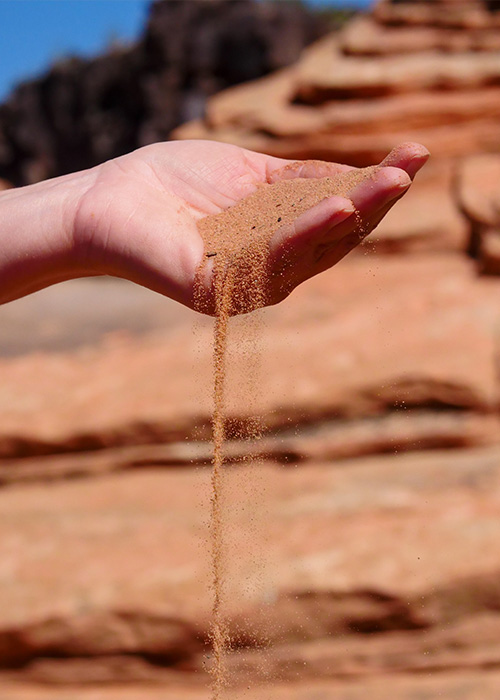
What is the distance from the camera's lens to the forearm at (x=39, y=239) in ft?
5.60

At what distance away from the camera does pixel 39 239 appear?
171cm

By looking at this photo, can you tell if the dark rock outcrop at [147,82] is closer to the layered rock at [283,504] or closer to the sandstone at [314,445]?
the layered rock at [283,504]

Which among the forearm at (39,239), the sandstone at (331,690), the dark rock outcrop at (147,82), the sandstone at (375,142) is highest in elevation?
the dark rock outcrop at (147,82)

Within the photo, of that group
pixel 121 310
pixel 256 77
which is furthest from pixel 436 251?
pixel 256 77

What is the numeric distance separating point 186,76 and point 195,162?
12227mm

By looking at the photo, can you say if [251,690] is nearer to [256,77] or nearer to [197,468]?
[197,468]

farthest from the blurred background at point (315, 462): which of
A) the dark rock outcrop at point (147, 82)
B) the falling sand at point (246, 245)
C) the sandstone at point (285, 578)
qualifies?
the dark rock outcrop at point (147, 82)

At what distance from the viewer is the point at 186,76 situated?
43.4 feet

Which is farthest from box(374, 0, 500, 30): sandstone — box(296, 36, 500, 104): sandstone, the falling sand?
the falling sand

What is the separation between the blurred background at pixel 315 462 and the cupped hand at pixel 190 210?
1.65 metres

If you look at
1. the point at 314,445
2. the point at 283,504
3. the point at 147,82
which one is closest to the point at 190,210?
the point at 283,504

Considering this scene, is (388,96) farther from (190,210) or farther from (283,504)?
(190,210)

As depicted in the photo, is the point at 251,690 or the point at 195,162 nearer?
the point at 195,162

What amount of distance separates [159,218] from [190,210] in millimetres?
146
